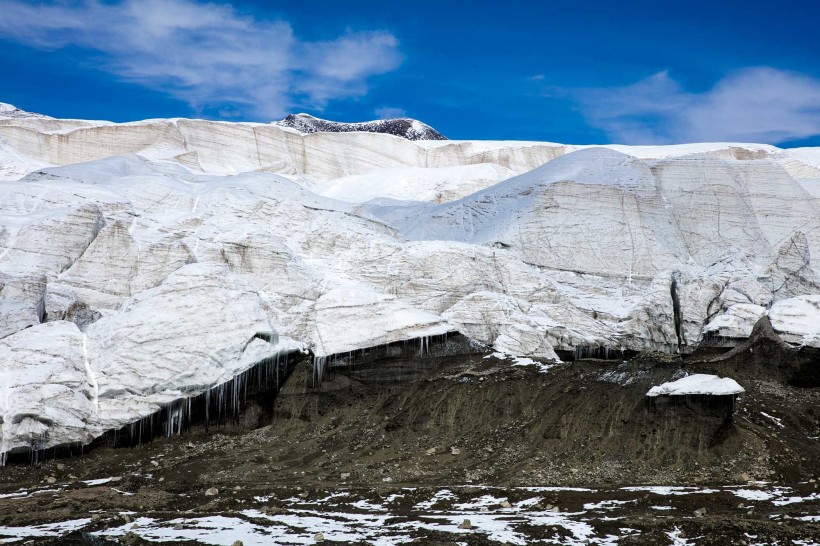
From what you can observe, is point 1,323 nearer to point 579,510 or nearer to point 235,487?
point 235,487

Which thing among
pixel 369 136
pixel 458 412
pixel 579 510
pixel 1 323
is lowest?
pixel 579 510

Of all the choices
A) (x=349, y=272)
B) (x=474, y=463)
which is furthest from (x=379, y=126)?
(x=474, y=463)

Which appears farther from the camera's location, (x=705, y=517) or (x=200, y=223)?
(x=200, y=223)

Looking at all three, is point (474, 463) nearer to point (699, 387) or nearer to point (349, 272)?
point (699, 387)

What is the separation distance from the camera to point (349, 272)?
35.6 m

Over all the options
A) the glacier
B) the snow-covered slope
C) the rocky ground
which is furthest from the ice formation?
the snow-covered slope

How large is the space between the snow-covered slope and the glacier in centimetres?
4768

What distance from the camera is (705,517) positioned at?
18.8 meters

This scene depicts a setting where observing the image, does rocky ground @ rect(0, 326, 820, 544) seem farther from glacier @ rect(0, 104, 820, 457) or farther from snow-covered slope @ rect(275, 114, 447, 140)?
snow-covered slope @ rect(275, 114, 447, 140)

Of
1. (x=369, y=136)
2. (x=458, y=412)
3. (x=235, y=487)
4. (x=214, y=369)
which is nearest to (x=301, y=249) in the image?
(x=214, y=369)

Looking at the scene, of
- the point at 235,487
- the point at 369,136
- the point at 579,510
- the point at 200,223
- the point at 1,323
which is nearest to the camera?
the point at 579,510

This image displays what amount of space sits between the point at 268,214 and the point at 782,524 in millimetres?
25804

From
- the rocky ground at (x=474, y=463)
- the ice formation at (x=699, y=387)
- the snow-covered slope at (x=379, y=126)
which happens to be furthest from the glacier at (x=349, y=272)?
the snow-covered slope at (x=379, y=126)

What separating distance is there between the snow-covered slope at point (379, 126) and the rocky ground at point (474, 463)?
2643 inches
